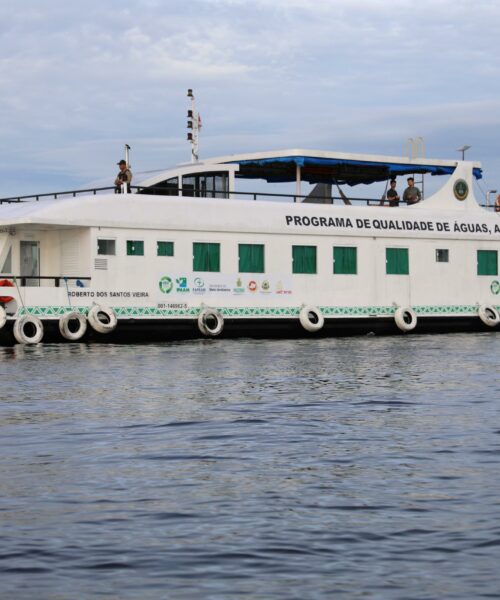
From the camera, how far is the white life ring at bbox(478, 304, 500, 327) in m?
36.1

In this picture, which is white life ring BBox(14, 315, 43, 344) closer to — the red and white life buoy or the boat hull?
the boat hull

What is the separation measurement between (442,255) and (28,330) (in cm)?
1373

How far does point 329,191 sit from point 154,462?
2572 cm

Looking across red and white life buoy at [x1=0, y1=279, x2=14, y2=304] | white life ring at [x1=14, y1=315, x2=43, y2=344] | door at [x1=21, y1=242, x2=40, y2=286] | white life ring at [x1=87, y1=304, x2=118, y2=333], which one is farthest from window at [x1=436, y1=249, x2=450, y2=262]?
red and white life buoy at [x1=0, y1=279, x2=14, y2=304]

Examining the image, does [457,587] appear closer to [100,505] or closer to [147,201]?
[100,505]

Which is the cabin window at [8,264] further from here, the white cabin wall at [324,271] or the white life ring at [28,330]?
the white life ring at [28,330]

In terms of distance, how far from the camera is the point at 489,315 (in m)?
36.3

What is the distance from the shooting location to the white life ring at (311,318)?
106 feet

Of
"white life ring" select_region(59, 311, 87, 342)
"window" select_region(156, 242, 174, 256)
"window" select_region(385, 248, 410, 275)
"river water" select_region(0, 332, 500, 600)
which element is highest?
"window" select_region(156, 242, 174, 256)

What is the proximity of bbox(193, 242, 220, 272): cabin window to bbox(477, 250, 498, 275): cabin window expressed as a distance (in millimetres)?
9423

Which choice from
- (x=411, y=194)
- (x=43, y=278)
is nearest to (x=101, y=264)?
(x=43, y=278)

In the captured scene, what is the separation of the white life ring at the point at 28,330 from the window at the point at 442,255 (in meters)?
13.2

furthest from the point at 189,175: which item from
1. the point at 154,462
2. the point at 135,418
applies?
the point at 154,462

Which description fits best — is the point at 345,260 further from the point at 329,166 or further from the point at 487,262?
the point at 487,262
